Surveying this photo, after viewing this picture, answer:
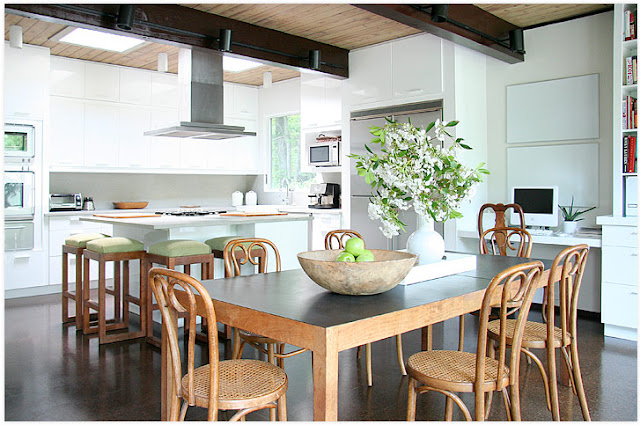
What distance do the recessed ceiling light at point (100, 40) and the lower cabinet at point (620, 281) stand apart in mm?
4473

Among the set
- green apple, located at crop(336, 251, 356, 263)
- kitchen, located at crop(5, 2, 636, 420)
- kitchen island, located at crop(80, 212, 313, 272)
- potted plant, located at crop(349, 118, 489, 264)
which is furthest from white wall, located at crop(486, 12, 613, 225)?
green apple, located at crop(336, 251, 356, 263)

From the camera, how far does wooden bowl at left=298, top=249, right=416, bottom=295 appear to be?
1942mm

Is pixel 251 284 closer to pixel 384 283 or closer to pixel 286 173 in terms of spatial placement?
pixel 384 283

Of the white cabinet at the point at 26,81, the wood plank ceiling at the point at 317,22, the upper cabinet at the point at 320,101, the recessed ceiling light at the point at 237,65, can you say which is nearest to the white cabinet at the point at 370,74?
the wood plank ceiling at the point at 317,22

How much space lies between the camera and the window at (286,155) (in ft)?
25.3

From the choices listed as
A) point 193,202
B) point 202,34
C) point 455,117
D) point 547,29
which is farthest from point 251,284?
point 193,202

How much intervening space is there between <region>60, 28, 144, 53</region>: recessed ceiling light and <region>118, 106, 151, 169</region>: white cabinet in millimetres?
1126

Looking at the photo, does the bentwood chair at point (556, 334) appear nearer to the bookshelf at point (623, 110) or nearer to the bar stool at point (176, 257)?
the bookshelf at point (623, 110)

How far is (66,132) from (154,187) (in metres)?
1.43

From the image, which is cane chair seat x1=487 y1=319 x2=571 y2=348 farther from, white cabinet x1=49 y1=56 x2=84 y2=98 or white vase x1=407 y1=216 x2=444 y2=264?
white cabinet x1=49 y1=56 x2=84 y2=98

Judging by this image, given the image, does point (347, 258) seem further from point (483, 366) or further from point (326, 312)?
point (483, 366)

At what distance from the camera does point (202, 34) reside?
4.54 meters

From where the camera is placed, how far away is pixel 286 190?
7840 mm

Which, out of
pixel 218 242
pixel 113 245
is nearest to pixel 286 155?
pixel 218 242
